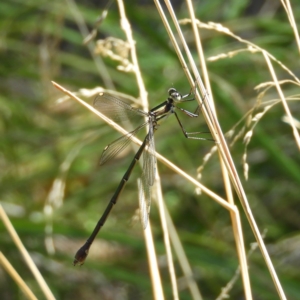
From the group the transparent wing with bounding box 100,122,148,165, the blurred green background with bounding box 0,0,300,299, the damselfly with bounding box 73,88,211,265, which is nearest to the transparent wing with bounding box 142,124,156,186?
the damselfly with bounding box 73,88,211,265

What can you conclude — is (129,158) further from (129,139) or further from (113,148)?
(129,139)

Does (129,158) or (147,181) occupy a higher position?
(147,181)

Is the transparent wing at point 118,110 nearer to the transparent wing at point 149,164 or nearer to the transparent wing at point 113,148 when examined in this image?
the transparent wing at point 113,148

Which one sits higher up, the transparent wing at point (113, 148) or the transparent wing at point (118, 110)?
the transparent wing at point (118, 110)

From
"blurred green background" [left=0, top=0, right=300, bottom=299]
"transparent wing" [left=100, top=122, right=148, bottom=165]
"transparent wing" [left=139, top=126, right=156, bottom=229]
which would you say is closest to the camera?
"transparent wing" [left=139, top=126, right=156, bottom=229]

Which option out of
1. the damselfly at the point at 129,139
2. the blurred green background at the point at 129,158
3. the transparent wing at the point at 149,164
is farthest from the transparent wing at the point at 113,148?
the blurred green background at the point at 129,158

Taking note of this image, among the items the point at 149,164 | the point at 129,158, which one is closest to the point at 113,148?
the point at 149,164

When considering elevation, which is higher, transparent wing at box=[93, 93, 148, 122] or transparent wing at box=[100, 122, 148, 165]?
transparent wing at box=[93, 93, 148, 122]

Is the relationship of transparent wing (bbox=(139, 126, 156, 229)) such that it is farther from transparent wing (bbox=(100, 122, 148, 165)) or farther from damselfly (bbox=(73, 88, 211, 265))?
transparent wing (bbox=(100, 122, 148, 165))

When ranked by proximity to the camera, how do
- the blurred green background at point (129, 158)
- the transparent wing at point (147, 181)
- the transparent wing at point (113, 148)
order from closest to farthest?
the transparent wing at point (147, 181), the transparent wing at point (113, 148), the blurred green background at point (129, 158)

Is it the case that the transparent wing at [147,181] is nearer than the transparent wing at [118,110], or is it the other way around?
the transparent wing at [147,181]
